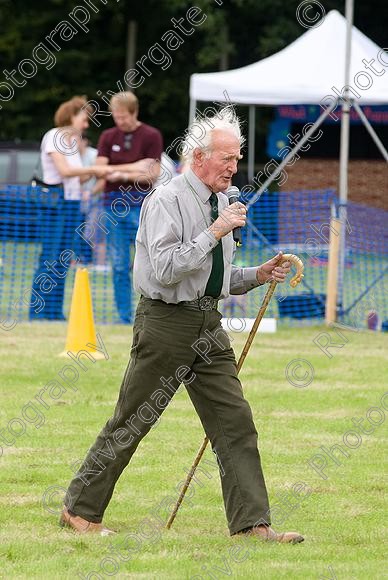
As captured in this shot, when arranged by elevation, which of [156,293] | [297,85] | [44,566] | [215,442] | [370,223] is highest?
[297,85]

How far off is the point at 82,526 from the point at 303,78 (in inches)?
394

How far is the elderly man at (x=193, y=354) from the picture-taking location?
17.0 feet

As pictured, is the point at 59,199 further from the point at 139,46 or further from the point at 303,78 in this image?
the point at 139,46

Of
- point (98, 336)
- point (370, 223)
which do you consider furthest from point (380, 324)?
point (370, 223)

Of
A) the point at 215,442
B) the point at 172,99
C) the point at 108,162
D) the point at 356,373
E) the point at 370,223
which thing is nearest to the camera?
the point at 215,442

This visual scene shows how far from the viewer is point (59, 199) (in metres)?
12.4

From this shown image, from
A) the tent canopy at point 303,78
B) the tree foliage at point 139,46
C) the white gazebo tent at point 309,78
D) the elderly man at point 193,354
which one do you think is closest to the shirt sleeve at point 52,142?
the white gazebo tent at point 309,78

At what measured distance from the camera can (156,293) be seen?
524 cm

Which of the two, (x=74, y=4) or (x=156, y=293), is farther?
(x=74, y=4)

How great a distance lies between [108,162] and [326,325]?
2667 mm

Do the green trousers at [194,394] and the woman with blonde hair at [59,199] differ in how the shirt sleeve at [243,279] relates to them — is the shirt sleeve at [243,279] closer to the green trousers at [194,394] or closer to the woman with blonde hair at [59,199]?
the green trousers at [194,394]

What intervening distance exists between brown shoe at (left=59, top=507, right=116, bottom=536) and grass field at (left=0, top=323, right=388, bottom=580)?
0.06 meters

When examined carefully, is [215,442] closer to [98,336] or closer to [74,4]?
[98,336]

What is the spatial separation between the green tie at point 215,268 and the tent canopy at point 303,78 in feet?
29.6
